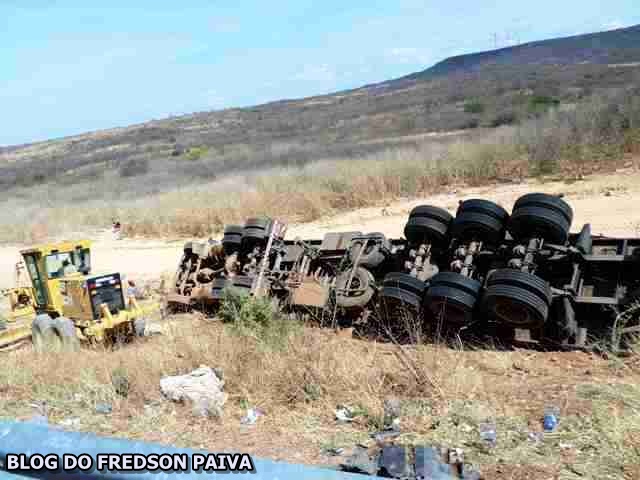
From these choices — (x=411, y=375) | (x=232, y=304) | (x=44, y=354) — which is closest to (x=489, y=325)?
(x=411, y=375)

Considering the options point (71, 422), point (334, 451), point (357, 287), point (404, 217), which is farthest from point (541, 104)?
point (71, 422)

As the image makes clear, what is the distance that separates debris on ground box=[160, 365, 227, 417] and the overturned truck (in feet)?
10.9

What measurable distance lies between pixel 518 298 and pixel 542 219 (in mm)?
1217

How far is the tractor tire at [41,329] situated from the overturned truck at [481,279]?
279cm

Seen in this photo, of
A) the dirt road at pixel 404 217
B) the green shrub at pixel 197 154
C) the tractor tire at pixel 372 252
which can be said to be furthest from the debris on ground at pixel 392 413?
the green shrub at pixel 197 154

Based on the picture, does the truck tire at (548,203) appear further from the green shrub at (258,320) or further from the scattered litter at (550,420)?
the scattered litter at (550,420)

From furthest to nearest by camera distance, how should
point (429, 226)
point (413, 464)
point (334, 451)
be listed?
point (429, 226)
point (334, 451)
point (413, 464)

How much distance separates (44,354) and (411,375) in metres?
4.68

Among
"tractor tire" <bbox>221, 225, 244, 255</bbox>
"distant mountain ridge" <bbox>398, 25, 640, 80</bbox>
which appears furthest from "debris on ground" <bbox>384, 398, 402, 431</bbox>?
"distant mountain ridge" <bbox>398, 25, 640, 80</bbox>

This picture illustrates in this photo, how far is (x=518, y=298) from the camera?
7.48 m

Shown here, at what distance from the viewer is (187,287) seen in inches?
470

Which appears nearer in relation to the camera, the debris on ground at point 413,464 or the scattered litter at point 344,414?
the debris on ground at point 413,464

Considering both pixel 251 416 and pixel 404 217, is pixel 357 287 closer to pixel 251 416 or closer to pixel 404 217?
pixel 251 416

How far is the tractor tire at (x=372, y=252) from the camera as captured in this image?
392 inches
